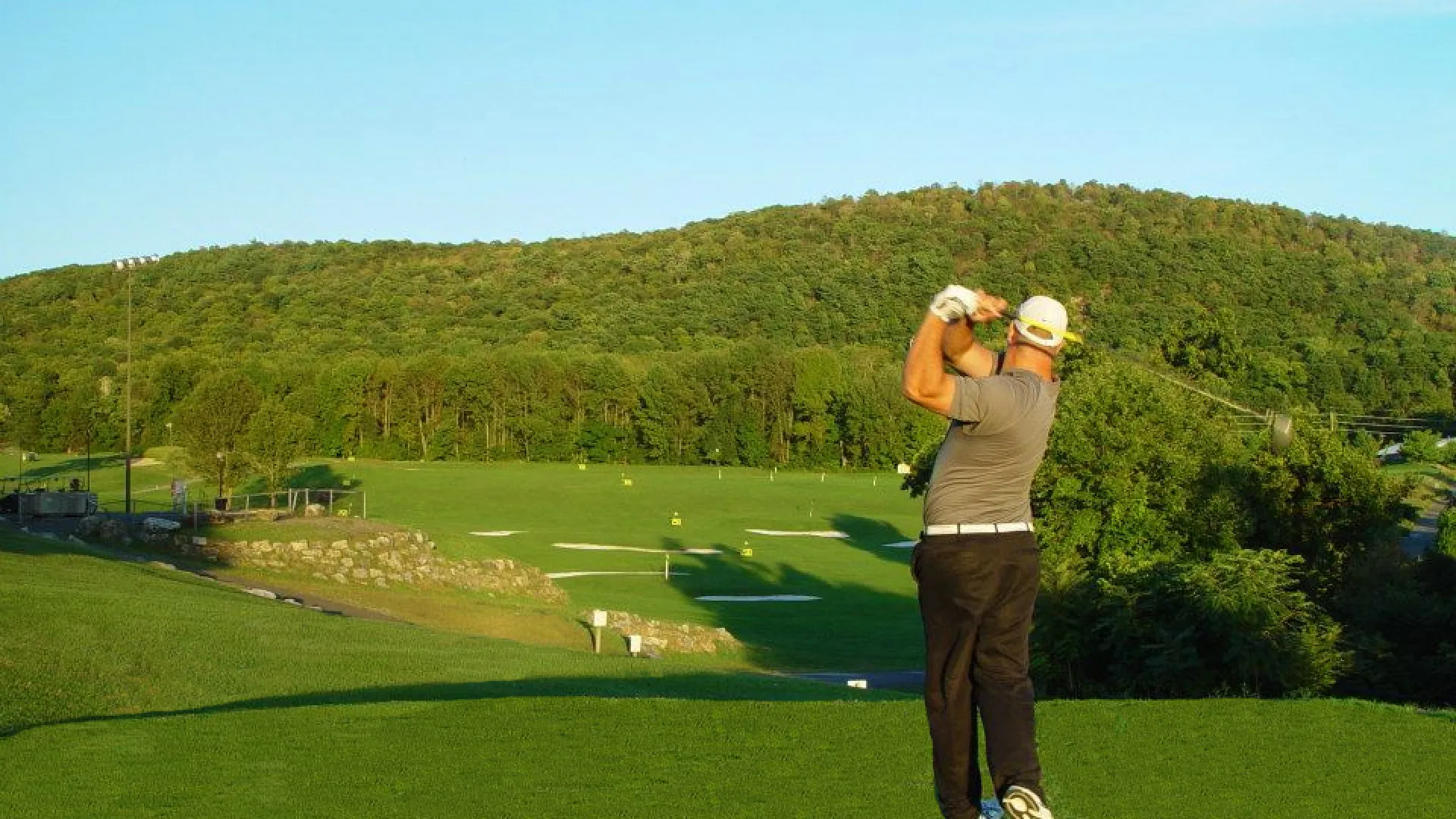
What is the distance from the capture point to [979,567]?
524 cm

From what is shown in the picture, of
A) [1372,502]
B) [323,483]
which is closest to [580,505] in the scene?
[323,483]

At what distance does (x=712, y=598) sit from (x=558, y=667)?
84.7 feet

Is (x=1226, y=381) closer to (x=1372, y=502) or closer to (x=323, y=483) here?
(x=1372, y=502)

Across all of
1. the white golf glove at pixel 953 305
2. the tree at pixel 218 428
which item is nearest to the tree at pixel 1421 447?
the tree at pixel 218 428

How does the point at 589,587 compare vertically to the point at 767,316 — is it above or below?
below

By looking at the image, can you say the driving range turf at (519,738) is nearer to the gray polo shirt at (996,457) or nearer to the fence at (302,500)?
the gray polo shirt at (996,457)

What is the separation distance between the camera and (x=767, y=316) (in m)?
120

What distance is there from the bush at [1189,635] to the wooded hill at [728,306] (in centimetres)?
4220

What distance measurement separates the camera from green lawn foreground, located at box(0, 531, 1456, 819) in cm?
814

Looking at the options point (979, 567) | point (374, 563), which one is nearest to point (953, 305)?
point (979, 567)

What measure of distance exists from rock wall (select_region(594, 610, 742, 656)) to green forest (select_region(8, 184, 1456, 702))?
23.7ft

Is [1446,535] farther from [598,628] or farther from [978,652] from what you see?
[978,652]

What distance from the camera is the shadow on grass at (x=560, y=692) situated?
12.7 m

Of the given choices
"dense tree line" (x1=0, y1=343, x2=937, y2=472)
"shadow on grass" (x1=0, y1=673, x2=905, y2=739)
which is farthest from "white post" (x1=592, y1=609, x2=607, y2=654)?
"dense tree line" (x1=0, y1=343, x2=937, y2=472)
